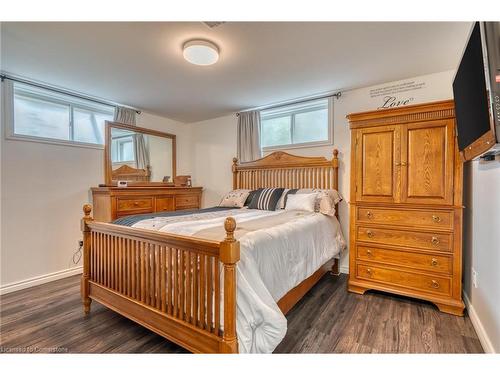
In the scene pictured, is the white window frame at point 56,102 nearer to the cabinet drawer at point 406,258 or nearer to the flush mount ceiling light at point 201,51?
the flush mount ceiling light at point 201,51

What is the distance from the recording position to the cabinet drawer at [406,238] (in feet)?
7.14

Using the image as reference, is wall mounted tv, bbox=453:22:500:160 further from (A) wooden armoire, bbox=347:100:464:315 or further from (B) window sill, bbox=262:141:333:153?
(B) window sill, bbox=262:141:333:153

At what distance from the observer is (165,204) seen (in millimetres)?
3705

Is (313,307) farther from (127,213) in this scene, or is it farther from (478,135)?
(127,213)

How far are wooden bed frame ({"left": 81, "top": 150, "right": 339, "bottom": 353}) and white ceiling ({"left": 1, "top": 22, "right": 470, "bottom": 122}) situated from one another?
1432 millimetres

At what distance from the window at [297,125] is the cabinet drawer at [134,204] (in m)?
1.90

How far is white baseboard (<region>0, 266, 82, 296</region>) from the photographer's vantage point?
264 centimetres

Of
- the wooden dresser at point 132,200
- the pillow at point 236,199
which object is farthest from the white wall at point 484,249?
the wooden dresser at point 132,200

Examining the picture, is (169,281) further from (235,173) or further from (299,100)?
(299,100)

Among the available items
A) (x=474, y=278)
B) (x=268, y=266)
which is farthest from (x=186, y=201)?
(x=474, y=278)

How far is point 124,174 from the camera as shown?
12.1ft

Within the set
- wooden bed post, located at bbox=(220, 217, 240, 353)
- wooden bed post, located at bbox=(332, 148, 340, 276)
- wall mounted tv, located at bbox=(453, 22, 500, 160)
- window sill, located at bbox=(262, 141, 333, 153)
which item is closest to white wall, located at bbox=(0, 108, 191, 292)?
window sill, located at bbox=(262, 141, 333, 153)
